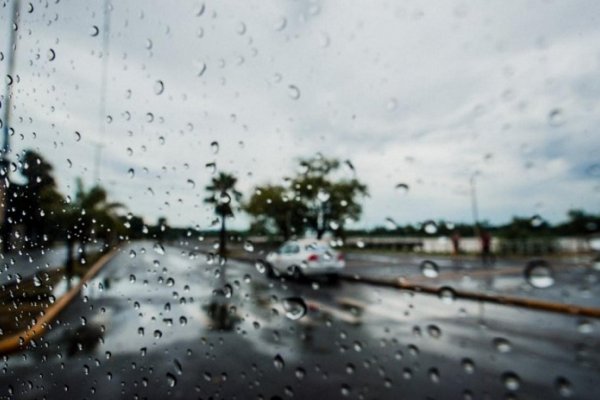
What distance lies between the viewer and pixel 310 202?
1.11 m

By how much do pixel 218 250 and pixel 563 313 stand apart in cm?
83

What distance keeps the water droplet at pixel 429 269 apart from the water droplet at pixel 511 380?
24cm

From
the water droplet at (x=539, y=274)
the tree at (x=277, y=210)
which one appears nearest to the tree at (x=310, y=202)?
the tree at (x=277, y=210)

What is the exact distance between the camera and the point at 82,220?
1.66m

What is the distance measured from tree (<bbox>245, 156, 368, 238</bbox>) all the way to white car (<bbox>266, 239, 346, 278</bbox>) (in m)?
0.04

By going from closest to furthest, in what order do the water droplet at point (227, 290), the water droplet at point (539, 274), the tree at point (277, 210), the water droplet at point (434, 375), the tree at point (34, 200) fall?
the water droplet at point (539, 274), the water droplet at point (434, 375), the tree at point (277, 210), the water droplet at point (227, 290), the tree at point (34, 200)

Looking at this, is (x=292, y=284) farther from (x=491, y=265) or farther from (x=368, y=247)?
(x=491, y=265)

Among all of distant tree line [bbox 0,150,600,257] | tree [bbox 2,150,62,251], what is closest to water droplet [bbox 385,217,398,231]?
distant tree line [bbox 0,150,600,257]

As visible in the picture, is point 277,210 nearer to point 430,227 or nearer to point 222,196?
point 222,196

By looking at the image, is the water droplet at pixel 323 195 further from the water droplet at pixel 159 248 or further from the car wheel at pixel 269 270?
the water droplet at pixel 159 248

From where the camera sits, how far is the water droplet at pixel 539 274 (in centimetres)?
71

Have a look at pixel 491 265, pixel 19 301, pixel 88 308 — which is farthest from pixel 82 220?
pixel 491 265

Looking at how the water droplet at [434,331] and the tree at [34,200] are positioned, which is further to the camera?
the tree at [34,200]

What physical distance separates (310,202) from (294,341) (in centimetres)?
44
